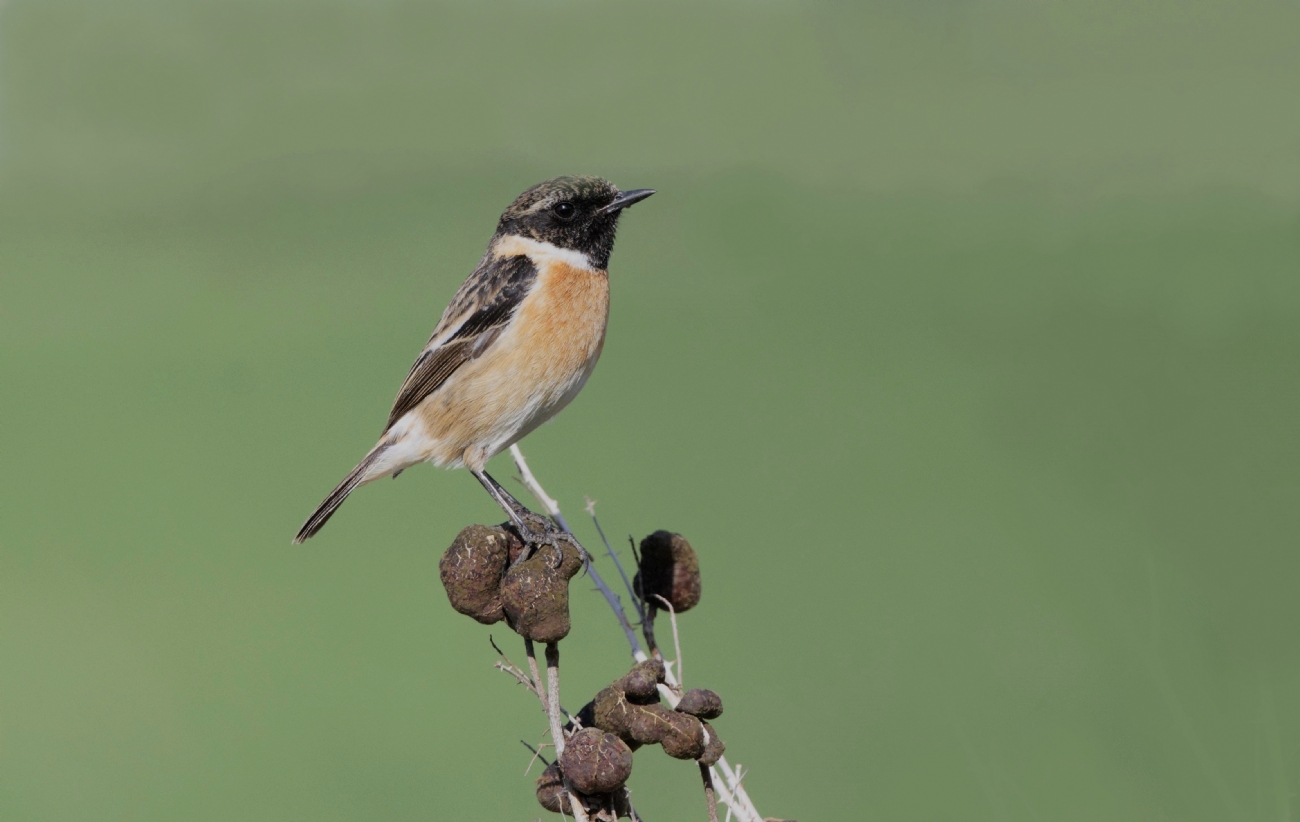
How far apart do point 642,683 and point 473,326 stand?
8.94ft

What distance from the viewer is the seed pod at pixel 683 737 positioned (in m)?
1.94

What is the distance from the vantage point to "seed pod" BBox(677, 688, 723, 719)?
6.54 ft

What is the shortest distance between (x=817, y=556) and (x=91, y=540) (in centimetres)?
698

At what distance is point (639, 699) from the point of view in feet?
6.60

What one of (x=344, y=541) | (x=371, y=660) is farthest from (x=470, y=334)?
(x=344, y=541)

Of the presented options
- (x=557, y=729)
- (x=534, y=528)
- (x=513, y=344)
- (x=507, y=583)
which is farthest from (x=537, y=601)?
(x=513, y=344)

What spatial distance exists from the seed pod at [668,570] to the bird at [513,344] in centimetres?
158

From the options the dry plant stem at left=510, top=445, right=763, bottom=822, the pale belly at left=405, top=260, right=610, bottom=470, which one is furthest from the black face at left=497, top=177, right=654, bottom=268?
the dry plant stem at left=510, top=445, right=763, bottom=822

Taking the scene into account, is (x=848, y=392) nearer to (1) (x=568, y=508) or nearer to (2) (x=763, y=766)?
(1) (x=568, y=508)

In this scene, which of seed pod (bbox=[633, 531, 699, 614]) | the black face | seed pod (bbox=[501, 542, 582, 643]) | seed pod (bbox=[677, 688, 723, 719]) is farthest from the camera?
the black face

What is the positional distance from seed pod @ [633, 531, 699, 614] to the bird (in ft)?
5.18

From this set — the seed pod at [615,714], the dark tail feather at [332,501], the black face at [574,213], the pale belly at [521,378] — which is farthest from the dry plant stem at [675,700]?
the black face at [574,213]

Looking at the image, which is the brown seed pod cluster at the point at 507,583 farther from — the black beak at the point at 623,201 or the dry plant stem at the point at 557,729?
the black beak at the point at 623,201

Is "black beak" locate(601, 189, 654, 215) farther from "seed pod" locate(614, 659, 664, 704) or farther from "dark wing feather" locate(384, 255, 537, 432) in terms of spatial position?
"seed pod" locate(614, 659, 664, 704)
